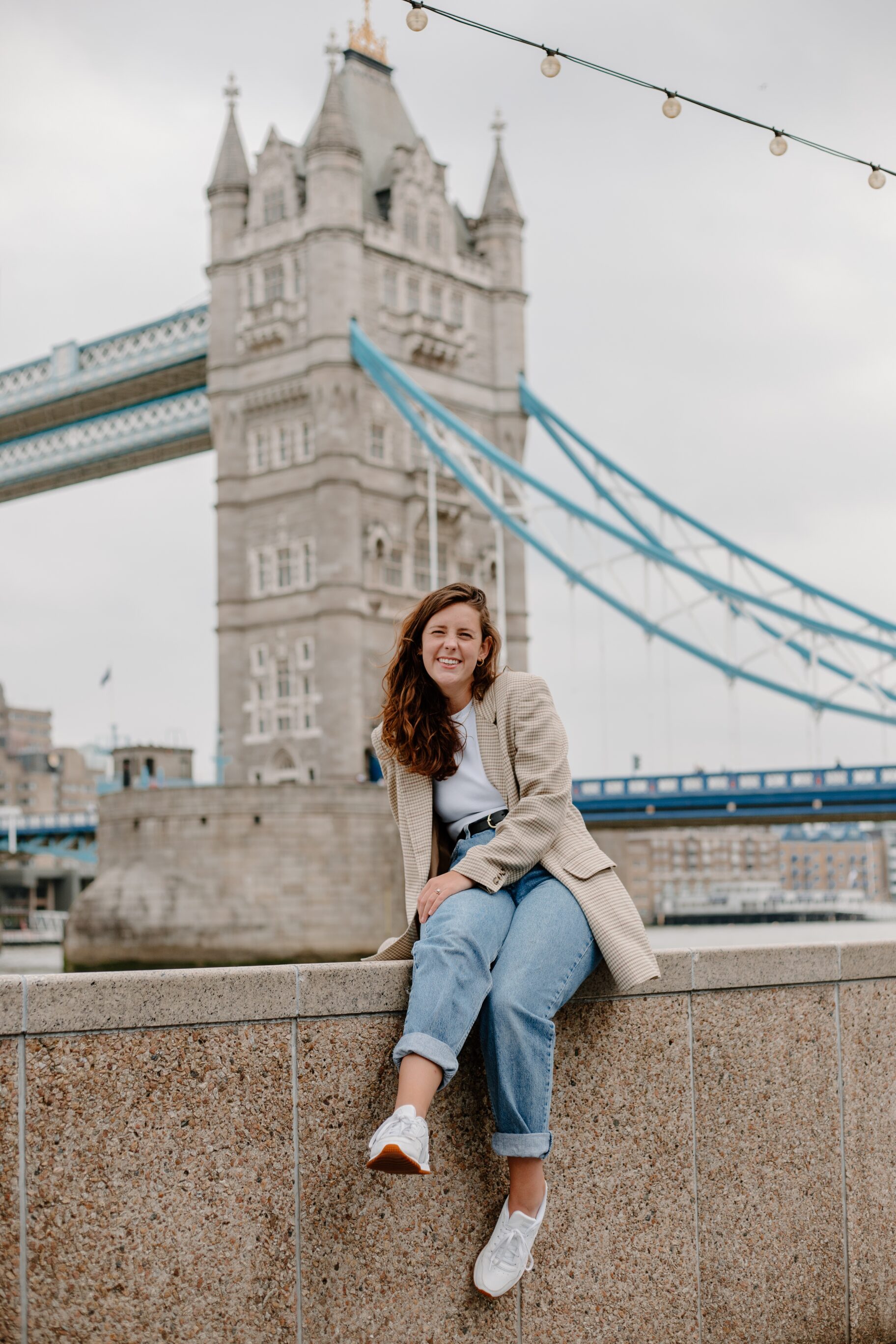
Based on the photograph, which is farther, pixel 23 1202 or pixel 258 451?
pixel 258 451

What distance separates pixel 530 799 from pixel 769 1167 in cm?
109

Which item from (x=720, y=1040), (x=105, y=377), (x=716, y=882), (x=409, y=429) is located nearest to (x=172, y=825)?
(x=409, y=429)

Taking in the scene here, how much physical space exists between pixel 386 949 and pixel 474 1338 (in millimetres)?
755

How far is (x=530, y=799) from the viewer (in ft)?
9.43

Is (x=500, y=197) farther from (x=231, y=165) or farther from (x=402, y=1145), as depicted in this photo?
(x=402, y=1145)

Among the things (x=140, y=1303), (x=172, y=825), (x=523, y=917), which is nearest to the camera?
(x=140, y=1303)

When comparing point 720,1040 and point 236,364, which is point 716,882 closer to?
point 236,364

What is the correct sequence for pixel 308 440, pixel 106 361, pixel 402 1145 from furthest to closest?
pixel 106 361
pixel 308 440
pixel 402 1145

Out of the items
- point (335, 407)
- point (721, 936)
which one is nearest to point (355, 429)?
point (335, 407)

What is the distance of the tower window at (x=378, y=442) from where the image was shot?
29.8 meters

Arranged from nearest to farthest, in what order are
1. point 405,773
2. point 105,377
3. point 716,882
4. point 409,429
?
point 405,773, point 409,429, point 105,377, point 716,882

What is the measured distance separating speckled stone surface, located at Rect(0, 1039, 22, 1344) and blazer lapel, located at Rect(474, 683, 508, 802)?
1.07 metres

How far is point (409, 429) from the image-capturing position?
3039 cm

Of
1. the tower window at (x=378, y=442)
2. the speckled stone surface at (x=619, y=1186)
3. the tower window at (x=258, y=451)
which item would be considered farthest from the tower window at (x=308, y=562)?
the speckled stone surface at (x=619, y=1186)
